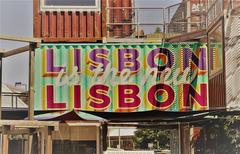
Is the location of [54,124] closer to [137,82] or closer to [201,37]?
[137,82]

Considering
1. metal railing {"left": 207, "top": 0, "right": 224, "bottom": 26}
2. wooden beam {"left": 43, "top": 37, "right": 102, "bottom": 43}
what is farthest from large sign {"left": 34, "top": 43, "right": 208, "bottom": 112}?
metal railing {"left": 207, "top": 0, "right": 224, "bottom": 26}

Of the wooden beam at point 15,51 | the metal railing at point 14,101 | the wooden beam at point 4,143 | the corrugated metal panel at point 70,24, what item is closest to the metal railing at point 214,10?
the corrugated metal panel at point 70,24

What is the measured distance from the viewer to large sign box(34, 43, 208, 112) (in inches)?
571

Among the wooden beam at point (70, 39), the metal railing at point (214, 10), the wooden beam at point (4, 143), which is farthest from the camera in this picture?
the wooden beam at point (70, 39)

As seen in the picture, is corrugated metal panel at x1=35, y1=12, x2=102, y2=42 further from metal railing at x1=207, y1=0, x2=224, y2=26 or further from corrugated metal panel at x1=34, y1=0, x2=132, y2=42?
metal railing at x1=207, y1=0, x2=224, y2=26

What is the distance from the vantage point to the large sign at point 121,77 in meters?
14.5

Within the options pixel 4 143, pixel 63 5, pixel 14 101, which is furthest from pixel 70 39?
pixel 4 143

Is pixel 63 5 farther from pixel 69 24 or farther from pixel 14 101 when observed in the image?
pixel 14 101

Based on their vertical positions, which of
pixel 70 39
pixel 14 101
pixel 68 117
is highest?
pixel 70 39

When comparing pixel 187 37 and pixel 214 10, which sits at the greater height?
pixel 214 10

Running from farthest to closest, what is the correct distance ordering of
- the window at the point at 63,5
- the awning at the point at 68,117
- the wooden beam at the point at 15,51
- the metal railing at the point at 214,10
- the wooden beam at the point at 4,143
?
the window at the point at 63,5
the metal railing at the point at 214,10
the awning at the point at 68,117
the wooden beam at the point at 15,51
the wooden beam at the point at 4,143

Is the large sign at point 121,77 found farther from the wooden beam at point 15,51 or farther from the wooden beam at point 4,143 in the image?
the wooden beam at point 4,143

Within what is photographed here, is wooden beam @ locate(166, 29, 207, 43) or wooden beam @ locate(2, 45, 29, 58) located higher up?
wooden beam @ locate(166, 29, 207, 43)

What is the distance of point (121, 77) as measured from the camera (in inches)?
577
